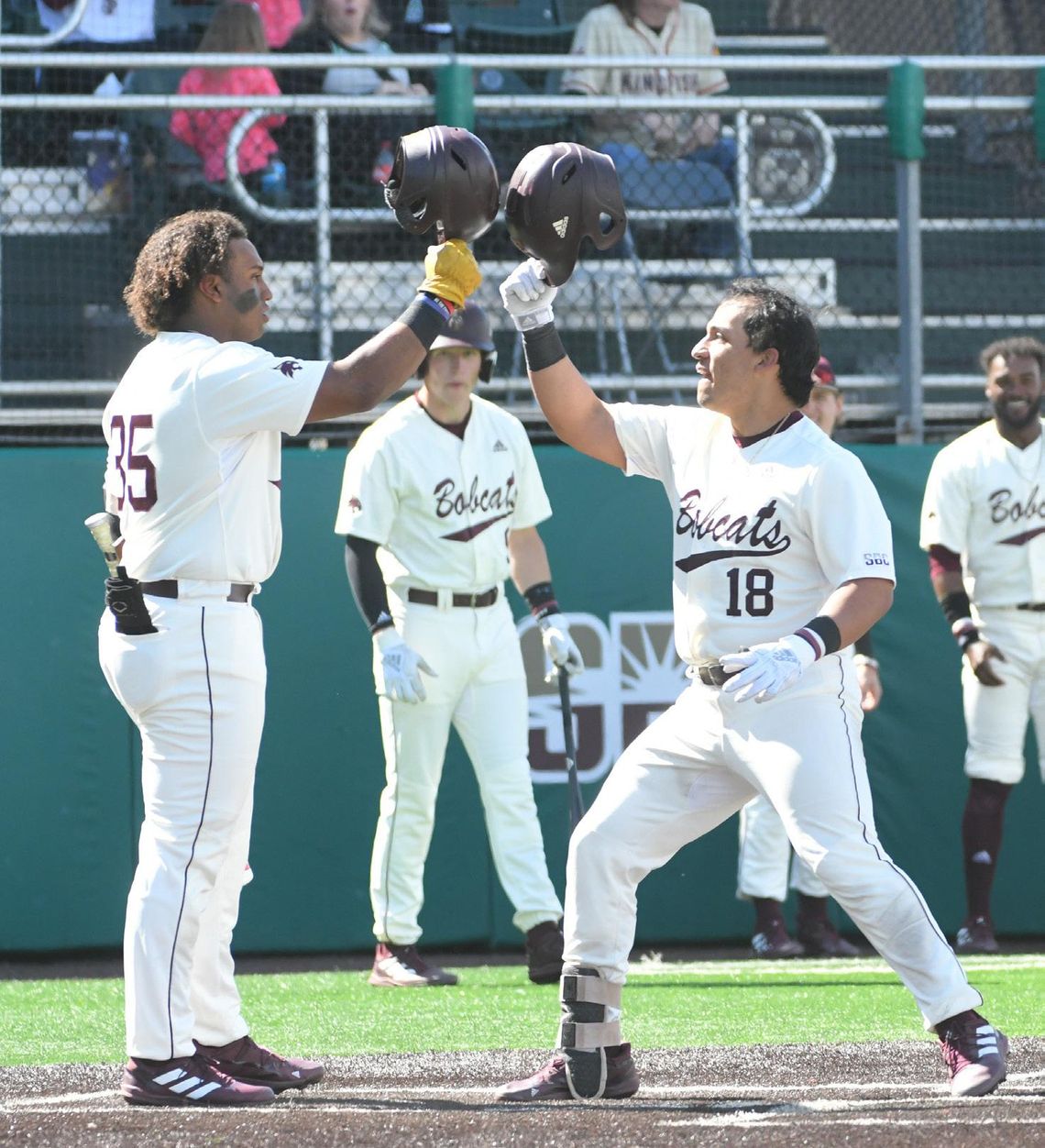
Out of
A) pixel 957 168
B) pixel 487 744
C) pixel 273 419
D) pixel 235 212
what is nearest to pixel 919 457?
pixel 957 168

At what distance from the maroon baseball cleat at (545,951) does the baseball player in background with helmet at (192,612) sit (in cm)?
207

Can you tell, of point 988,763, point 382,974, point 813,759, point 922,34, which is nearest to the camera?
point 813,759

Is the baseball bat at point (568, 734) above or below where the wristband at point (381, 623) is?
below

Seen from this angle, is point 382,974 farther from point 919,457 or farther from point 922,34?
point 922,34

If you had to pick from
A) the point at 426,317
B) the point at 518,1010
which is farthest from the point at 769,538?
the point at 518,1010

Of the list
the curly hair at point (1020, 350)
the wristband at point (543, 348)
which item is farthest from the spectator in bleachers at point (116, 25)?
the wristband at point (543, 348)

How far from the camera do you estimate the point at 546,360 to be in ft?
14.0

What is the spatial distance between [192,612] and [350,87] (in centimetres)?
496

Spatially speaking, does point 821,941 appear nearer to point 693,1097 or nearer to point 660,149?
point 693,1097

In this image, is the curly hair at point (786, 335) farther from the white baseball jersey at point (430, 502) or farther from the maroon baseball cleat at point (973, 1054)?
the white baseball jersey at point (430, 502)

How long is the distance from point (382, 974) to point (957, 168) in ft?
16.8

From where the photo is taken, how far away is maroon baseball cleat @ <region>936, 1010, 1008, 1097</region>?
12.3 feet

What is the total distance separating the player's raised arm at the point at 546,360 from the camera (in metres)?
4.24

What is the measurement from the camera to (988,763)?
7098 mm
